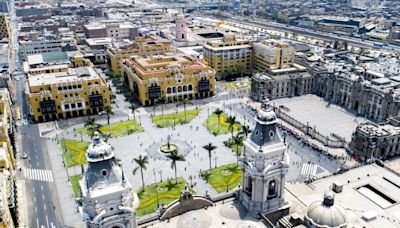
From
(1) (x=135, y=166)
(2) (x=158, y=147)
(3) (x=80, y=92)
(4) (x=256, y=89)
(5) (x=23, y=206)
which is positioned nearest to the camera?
(5) (x=23, y=206)

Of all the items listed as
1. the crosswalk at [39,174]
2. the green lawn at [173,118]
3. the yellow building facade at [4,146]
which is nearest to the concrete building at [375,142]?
the green lawn at [173,118]

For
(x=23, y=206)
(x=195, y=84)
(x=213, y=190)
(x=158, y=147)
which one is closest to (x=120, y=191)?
→ (x=213, y=190)

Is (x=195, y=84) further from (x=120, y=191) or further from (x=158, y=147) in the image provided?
(x=120, y=191)

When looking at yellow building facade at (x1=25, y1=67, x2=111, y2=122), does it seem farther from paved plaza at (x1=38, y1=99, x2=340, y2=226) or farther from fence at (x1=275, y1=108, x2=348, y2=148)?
fence at (x1=275, y1=108, x2=348, y2=148)

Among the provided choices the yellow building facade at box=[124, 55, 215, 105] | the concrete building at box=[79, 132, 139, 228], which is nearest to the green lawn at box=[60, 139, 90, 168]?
the yellow building facade at box=[124, 55, 215, 105]

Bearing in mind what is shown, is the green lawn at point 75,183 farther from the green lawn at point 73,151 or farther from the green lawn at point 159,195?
the green lawn at point 159,195

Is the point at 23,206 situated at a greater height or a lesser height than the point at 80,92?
lesser
